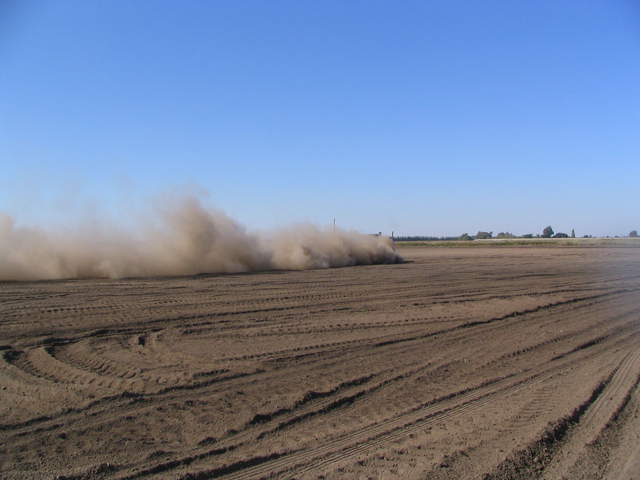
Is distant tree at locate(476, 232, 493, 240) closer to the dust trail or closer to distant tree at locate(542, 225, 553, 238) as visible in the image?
distant tree at locate(542, 225, 553, 238)

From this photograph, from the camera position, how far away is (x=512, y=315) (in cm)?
1320

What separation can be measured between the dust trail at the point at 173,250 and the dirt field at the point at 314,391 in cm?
806

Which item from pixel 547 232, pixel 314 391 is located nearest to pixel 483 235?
pixel 547 232

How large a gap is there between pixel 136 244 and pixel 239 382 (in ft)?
65.0

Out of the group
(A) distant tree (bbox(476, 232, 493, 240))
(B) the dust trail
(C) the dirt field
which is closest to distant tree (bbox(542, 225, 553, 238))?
(A) distant tree (bbox(476, 232, 493, 240))

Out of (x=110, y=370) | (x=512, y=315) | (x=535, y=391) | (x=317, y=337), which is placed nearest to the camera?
(x=535, y=391)

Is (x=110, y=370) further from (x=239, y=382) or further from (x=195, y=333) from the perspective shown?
(x=195, y=333)

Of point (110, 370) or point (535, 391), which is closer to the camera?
point (535, 391)

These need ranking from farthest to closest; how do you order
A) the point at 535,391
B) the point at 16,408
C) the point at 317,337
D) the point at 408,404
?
the point at 317,337
the point at 535,391
the point at 408,404
the point at 16,408

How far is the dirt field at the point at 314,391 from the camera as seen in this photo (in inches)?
191

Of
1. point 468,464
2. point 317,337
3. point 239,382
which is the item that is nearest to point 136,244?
point 317,337

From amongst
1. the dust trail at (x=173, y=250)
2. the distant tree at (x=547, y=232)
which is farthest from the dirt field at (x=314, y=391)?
the distant tree at (x=547, y=232)

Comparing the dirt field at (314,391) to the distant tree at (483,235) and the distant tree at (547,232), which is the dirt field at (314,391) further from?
the distant tree at (547,232)

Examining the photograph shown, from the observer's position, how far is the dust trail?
21.5 m
